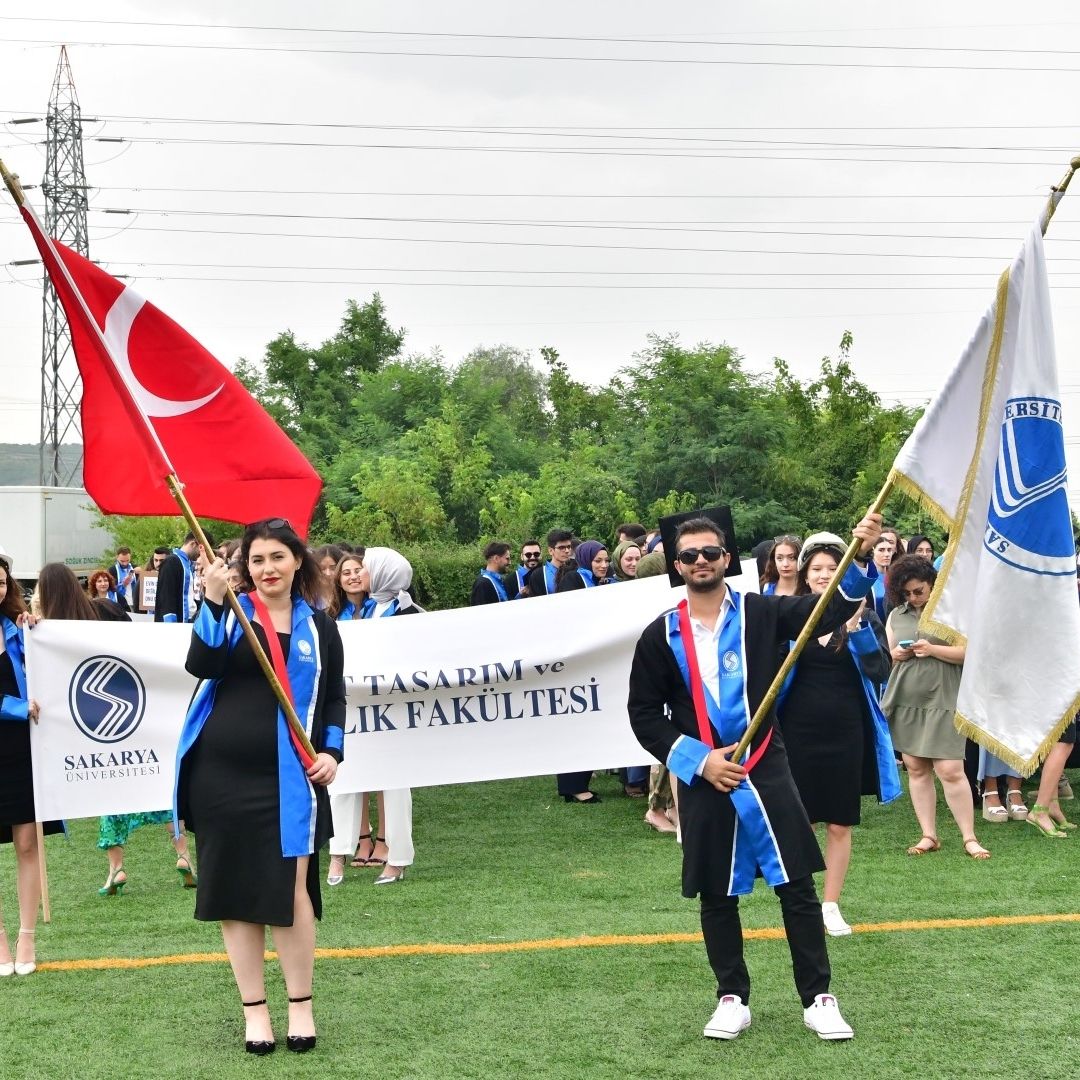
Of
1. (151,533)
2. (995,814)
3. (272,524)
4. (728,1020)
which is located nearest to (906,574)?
(995,814)

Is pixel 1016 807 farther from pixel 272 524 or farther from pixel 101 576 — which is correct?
pixel 101 576

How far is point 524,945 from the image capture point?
6.61m

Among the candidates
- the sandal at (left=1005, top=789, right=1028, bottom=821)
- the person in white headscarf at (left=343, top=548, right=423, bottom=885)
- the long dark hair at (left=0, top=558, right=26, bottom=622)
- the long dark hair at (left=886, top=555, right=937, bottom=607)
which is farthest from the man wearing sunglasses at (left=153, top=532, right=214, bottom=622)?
the sandal at (left=1005, top=789, right=1028, bottom=821)

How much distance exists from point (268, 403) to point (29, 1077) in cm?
5431

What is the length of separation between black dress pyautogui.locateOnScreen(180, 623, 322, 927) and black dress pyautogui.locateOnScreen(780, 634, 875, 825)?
2618 mm

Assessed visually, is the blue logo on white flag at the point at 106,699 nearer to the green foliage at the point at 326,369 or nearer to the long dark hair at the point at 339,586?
the long dark hair at the point at 339,586

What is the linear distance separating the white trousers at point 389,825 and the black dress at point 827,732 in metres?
2.50

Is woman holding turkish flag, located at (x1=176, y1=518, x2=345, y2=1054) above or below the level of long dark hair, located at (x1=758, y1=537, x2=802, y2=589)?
below

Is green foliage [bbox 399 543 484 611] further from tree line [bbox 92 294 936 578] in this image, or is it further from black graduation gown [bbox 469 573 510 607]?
black graduation gown [bbox 469 573 510 607]

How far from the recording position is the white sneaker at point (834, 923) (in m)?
6.62

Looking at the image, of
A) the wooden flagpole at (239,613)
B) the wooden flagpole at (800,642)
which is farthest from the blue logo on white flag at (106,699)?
the wooden flagpole at (800,642)

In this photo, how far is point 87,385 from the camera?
575 cm

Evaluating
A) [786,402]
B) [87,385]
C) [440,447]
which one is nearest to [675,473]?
[786,402]

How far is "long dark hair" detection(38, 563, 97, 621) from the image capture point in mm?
7785
